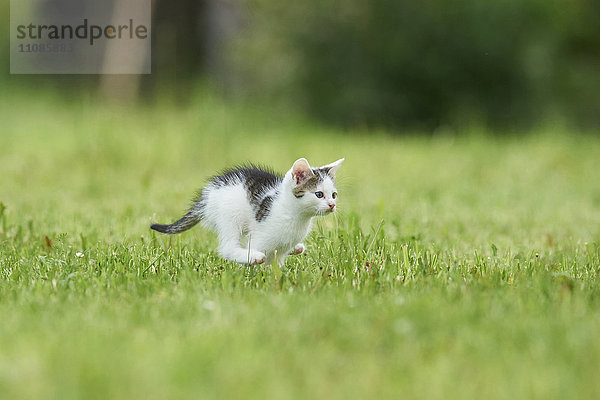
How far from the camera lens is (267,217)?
4.36 meters

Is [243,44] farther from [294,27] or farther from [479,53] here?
[479,53]

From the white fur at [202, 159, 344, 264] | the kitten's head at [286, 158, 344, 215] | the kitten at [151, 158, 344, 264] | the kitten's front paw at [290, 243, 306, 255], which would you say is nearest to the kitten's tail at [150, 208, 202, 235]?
the kitten at [151, 158, 344, 264]

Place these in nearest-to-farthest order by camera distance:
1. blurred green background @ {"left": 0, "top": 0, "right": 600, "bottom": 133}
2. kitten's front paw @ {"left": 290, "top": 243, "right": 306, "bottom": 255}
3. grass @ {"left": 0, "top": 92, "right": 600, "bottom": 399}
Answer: grass @ {"left": 0, "top": 92, "right": 600, "bottom": 399}, kitten's front paw @ {"left": 290, "top": 243, "right": 306, "bottom": 255}, blurred green background @ {"left": 0, "top": 0, "right": 600, "bottom": 133}

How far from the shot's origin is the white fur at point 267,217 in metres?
4.23

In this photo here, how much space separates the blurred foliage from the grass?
539cm

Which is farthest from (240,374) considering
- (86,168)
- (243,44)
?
(243,44)

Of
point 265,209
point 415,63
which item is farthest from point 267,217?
point 415,63

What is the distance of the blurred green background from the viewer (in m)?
13.3

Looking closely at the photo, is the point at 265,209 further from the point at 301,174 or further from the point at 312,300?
the point at 312,300

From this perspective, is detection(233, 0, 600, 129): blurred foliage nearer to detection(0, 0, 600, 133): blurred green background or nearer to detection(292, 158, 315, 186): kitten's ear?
detection(0, 0, 600, 133): blurred green background

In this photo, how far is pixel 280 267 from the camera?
447 cm

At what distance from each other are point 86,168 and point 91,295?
5.32m

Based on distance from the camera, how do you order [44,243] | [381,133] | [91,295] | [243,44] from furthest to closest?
[243,44] → [381,133] → [44,243] → [91,295]

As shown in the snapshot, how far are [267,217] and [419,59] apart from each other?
963cm
